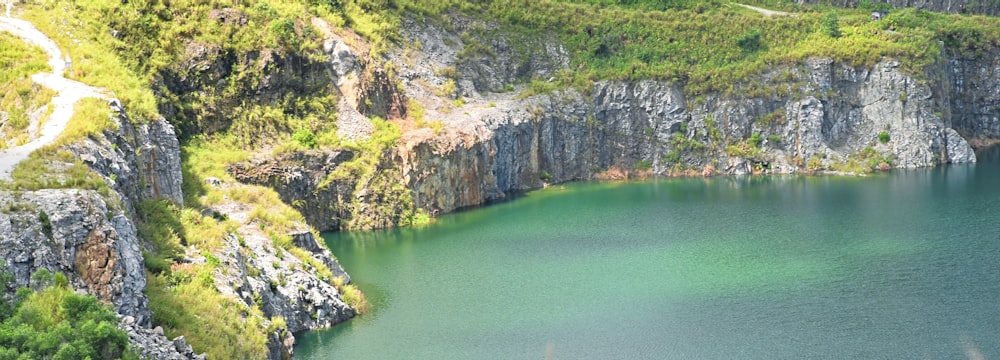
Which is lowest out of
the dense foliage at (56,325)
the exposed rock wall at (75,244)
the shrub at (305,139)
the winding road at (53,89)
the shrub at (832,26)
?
the dense foliage at (56,325)

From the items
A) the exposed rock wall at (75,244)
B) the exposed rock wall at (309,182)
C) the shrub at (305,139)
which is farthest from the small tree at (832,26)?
the exposed rock wall at (75,244)

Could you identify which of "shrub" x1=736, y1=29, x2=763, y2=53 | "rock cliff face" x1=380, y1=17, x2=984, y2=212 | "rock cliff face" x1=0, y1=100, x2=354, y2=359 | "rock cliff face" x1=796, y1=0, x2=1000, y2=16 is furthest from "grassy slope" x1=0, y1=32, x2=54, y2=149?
"rock cliff face" x1=796, y1=0, x2=1000, y2=16

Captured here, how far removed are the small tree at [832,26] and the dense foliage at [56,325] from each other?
82.6 m

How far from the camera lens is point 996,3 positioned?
4968 inches

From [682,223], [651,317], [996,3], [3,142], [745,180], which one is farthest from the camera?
[996,3]

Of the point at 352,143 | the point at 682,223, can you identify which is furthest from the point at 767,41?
the point at 352,143

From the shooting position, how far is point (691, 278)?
57625 mm

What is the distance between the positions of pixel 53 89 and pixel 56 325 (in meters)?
23.2

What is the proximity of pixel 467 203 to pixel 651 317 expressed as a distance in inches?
1314

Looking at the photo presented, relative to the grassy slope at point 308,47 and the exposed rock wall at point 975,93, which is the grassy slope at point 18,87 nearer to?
the grassy slope at point 308,47

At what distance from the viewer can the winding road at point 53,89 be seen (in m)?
41.3

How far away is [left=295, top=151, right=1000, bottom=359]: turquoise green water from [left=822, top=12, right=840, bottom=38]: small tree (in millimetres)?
21044

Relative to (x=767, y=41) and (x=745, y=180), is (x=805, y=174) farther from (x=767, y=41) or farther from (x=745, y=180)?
(x=767, y=41)

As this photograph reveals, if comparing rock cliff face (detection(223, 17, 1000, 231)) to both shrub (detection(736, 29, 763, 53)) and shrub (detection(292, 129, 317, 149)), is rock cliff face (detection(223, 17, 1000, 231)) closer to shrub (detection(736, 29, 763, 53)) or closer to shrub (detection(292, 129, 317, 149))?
shrub (detection(736, 29, 763, 53))
